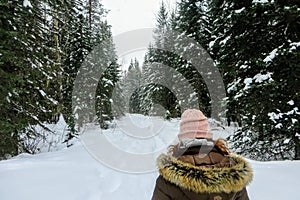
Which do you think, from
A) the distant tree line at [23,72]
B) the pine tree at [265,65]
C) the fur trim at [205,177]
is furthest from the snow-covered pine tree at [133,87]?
the fur trim at [205,177]

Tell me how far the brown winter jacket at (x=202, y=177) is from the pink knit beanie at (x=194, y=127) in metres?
0.17

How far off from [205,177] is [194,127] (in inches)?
18.4

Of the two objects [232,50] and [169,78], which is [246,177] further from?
[169,78]

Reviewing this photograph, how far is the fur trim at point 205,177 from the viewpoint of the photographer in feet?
7.30

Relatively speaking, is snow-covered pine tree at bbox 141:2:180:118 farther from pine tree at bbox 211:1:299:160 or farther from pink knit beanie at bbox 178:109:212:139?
pink knit beanie at bbox 178:109:212:139

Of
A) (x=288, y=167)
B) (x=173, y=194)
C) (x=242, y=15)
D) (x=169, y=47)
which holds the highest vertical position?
(x=169, y=47)

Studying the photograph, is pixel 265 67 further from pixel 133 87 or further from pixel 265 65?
pixel 133 87

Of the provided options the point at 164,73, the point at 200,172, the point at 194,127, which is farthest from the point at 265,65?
the point at 164,73

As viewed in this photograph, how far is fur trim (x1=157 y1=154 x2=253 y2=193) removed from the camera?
222 centimetres

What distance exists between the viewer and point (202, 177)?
2232 millimetres

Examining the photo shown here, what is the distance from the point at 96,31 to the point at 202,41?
10459mm

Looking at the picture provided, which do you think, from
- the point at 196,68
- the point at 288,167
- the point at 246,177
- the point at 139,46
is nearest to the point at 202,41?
the point at 196,68

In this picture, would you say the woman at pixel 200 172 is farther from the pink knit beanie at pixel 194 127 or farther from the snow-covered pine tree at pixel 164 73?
the snow-covered pine tree at pixel 164 73

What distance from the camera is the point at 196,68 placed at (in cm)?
2350
